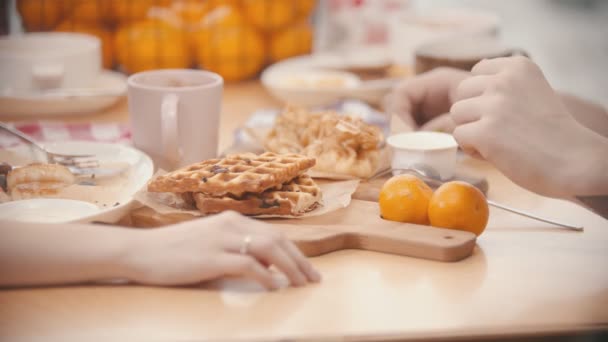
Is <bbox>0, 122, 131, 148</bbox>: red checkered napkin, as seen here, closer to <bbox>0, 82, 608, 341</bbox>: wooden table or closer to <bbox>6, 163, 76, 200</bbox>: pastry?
<bbox>6, 163, 76, 200</bbox>: pastry

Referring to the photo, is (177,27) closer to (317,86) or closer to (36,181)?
(317,86)

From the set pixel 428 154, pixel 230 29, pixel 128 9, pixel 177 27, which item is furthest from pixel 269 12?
pixel 428 154

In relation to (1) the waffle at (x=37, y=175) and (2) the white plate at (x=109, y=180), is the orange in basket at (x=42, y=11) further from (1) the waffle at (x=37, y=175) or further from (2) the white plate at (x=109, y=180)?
(1) the waffle at (x=37, y=175)

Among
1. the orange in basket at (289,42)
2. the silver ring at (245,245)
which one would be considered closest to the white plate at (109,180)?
the silver ring at (245,245)

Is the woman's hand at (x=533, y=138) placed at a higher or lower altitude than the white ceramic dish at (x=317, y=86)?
higher

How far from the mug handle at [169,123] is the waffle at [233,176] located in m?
0.10

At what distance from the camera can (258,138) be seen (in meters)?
1.43

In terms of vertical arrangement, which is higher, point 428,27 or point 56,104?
point 428,27

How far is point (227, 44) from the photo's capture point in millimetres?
1872

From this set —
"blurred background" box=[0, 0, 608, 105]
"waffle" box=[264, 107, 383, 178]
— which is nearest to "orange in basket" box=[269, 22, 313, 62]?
"blurred background" box=[0, 0, 608, 105]

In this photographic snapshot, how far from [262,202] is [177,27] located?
3.24 ft

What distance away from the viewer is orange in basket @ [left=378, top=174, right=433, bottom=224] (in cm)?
104

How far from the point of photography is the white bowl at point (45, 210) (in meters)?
0.99

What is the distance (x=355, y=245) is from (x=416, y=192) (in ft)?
0.41
